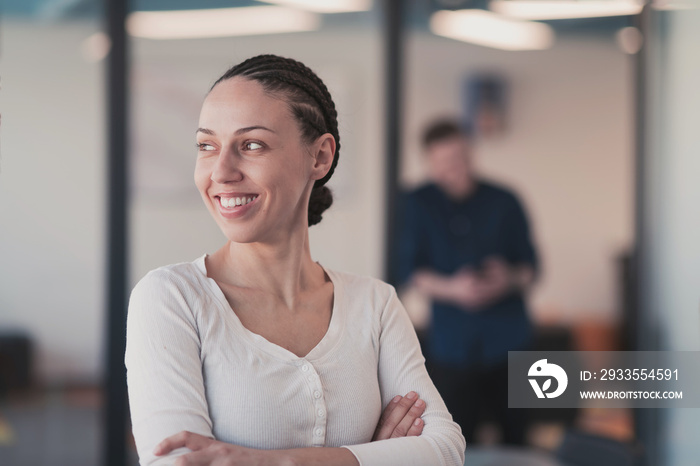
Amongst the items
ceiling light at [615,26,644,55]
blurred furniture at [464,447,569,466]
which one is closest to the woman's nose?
blurred furniture at [464,447,569,466]

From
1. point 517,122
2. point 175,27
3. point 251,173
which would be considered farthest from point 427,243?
point 251,173

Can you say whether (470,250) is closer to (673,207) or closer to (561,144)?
(561,144)

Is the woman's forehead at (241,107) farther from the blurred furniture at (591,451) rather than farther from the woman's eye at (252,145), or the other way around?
the blurred furniture at (591,451)

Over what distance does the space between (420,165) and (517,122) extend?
28.8 inches

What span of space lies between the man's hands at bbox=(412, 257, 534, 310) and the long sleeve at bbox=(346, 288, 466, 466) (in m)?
2.24

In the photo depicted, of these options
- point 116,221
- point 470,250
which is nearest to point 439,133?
point 470,250

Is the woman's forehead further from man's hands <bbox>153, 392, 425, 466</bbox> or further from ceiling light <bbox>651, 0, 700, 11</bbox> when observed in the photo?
ceiling light <bbox>651, 0, 700, 11</bbox>

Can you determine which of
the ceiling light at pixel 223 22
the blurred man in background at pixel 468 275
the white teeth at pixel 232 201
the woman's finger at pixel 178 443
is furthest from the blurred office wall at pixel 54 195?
the woman's finger at pixel 178 443

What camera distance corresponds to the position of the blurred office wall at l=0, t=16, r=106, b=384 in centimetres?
367

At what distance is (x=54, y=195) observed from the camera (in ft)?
12.2

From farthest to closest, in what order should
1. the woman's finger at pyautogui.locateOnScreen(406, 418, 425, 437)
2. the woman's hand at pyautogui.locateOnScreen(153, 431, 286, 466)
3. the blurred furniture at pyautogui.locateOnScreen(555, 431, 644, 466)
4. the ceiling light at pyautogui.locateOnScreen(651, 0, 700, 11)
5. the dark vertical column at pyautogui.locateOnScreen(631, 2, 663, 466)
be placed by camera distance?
the dark vertical column at pyautogui.locateOnScreen(631, 2, 663, 466)
the ceiling light at pyautogui.locateOnScreen(651, 0, 700, 11)
the blurred furniture at pyautogui.locateOnScreen(555, 431, 644, 466)
the woman's finger at pyautogui.locateOnScreen(406, 418, 425, 437)
the woman's hand at pyautogui.locateOnScreen(153, 431, 286, 466)

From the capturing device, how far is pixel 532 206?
13.9 feet

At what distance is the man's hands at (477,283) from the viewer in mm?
3762

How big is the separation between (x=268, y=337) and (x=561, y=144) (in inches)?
132
